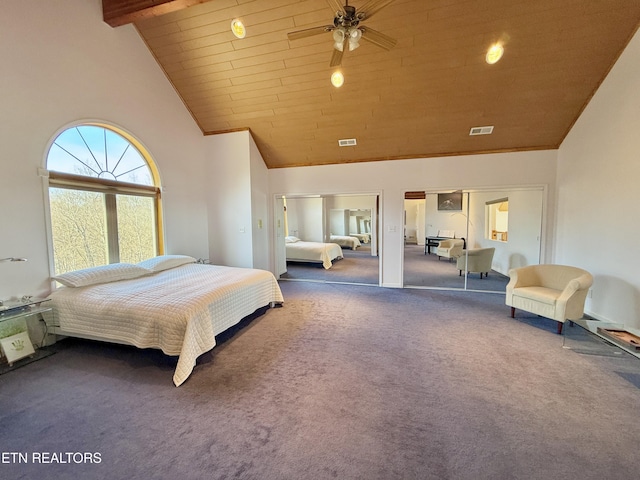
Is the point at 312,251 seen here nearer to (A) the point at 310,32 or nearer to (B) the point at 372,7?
(A) the point at 310,32

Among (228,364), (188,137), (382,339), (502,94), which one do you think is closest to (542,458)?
(382,339)

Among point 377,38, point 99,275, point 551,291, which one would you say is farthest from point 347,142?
point 99,275

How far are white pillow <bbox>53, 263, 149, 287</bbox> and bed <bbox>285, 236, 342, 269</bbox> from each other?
4.07 metres

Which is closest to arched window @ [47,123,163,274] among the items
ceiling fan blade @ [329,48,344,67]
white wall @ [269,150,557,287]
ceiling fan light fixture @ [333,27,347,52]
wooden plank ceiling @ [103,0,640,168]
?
wooden plank ceiling @ [103,0,640,168]

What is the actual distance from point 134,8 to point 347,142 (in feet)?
11.6

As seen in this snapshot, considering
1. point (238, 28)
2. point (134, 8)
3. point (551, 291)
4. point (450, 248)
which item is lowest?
point (551, 291)

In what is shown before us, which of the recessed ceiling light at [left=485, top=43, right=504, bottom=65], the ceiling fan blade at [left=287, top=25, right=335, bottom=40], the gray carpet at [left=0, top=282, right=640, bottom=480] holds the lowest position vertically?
the gray carpet at [left=0, top=282, right=640, bottom=480]

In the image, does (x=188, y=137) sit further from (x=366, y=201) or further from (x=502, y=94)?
(x=502, y=94)

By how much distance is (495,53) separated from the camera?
3.40 meters

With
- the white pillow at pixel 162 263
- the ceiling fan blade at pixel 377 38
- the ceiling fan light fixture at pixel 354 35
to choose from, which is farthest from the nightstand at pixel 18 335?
the ceiling fan blade at pixel 377 38

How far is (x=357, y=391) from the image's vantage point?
7.18 feet

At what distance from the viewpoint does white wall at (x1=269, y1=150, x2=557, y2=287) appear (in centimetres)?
474

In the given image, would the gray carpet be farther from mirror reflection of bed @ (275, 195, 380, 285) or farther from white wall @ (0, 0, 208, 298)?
mirror reflection of bed @ (275, 195, 380, 285)

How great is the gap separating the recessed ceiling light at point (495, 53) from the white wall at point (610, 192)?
1369 millimetres
